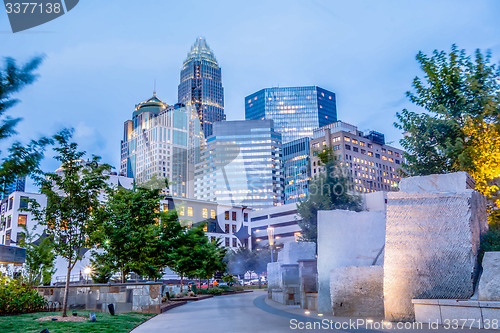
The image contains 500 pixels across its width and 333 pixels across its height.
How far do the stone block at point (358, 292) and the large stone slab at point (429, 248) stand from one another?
159 centimetres

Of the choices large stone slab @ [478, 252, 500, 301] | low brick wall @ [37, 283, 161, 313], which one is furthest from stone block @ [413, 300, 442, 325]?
low brick wall @ [37, 283, 161, 313]

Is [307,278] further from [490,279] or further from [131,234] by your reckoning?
[131,234]

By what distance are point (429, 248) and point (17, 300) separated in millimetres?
15988

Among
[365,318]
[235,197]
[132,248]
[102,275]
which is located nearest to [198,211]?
[102,275]

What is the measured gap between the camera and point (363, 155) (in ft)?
509

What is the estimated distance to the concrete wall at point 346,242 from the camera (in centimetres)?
1441

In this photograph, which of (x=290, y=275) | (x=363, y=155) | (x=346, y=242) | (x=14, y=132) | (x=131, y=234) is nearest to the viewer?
(x=14, y=132)

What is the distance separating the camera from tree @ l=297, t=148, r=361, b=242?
39888mm

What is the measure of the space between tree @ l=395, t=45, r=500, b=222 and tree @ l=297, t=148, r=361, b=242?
58.6 feet

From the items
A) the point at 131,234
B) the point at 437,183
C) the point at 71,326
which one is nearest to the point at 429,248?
the point at 437,183

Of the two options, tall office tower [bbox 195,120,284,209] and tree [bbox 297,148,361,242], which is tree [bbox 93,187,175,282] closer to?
tree [bbox 297,148,361,242]

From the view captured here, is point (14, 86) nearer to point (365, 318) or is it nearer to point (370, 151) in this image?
point (365, 318)

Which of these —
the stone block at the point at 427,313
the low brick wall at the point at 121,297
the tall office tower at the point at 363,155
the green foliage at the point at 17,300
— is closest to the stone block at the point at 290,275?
the low brick wall at the point at 121,297

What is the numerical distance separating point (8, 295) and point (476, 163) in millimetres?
20298
